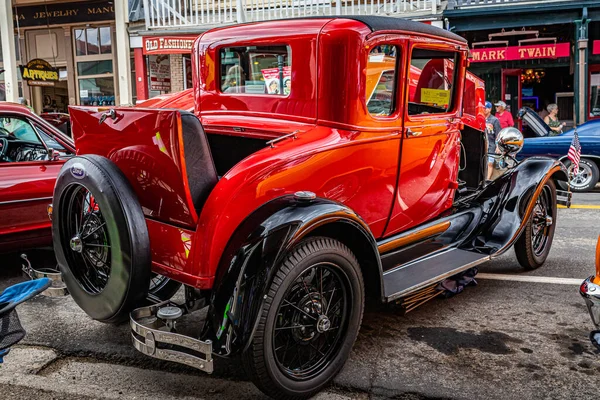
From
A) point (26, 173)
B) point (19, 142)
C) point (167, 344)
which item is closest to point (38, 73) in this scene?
point (19, 142)

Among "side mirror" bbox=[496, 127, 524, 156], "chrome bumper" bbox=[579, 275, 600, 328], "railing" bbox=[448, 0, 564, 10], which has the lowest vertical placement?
"chrome bumper" bbox=[579, 275, 600, 328]

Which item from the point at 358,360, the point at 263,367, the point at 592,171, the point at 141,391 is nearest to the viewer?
the point at 263,367

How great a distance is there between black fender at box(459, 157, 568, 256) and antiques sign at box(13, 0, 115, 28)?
546 inches

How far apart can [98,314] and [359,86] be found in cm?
201

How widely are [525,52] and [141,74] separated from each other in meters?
9.71

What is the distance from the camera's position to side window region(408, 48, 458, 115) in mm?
4605

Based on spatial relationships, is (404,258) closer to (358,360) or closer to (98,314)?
(358,360)

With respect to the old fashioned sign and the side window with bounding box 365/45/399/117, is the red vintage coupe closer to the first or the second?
the side window with bounding box 365/45/399/117

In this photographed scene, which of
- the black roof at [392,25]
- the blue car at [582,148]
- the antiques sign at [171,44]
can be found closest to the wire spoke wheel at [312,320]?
the black roof at [392,25]

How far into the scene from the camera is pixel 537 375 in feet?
10.8

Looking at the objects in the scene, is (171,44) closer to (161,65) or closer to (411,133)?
(161,65)

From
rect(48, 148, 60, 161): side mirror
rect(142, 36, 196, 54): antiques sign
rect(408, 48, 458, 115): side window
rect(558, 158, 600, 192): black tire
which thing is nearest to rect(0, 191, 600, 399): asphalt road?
rect(48, 148, 60, 161): side mirror

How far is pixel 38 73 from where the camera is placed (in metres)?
14.6

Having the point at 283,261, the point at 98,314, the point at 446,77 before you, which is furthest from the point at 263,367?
the point at 446,77
